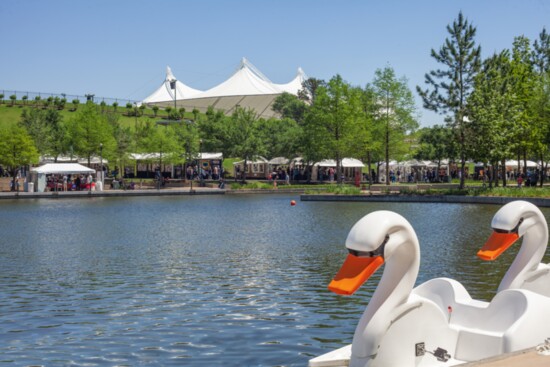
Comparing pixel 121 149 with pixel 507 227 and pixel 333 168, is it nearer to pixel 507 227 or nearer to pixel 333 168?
pixel 333 168

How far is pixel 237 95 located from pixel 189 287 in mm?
107330

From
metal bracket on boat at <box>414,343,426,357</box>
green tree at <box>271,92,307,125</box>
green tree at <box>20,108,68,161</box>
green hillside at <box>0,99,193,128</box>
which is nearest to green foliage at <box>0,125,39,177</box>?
green tree at <box>20,108,68,161</box>

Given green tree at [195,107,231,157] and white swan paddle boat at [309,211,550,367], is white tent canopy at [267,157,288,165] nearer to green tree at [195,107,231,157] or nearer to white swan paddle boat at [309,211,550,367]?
green tree at [195,107,231,157]

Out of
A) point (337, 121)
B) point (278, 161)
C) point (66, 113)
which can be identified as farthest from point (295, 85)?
point (337, 121)

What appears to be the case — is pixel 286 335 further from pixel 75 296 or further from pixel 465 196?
pixel 465 196

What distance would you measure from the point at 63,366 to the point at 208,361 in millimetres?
1868

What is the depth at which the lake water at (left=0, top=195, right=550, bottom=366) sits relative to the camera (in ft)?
32.7

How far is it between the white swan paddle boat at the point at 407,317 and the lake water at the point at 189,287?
8.32ft

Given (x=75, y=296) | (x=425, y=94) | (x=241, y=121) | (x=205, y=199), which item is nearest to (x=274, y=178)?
(x=241, y=121)

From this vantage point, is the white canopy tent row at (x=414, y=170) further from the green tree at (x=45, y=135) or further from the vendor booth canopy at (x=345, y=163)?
the green tree at (x=45, y=135)

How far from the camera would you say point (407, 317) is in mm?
6781

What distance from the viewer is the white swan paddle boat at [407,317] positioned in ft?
20.2

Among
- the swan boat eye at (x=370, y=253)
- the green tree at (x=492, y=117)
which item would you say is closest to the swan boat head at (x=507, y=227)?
the swan boat eye at (x=370, y=253)

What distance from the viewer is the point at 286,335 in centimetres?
1055
